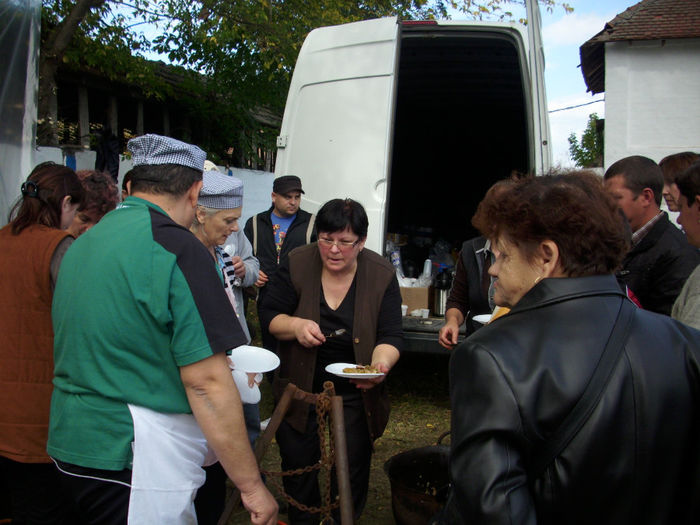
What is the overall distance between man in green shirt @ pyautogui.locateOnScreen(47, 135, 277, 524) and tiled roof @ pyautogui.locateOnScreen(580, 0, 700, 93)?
16.0 m

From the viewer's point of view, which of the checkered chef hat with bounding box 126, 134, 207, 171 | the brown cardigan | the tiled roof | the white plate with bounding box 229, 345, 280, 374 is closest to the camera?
the checkered chef hat with bounding box 126, 134, 207, 171

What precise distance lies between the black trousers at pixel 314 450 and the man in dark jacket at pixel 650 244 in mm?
1547

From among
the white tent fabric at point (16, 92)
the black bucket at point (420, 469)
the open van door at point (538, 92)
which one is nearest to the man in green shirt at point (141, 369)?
Result: the black bucket at point (420, 469)

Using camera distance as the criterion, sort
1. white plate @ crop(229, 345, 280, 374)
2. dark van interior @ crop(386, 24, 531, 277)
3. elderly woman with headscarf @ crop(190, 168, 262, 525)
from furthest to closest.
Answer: dark van interior @ crop(386, 24, 531, 277)
white plate @ crop(229, 345, 280, 374)
elderly woman with headscarf @ crop(190, 168, 262, 525)

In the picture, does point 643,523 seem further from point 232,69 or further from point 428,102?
point 232,69

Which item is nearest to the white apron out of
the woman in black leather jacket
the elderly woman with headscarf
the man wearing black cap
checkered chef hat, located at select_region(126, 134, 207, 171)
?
the elderly woman with headscarf

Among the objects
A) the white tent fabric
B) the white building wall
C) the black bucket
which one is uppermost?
the white building wall

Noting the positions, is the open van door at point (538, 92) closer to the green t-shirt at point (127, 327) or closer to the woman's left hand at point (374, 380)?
the woman's left hand at point (374, 380)

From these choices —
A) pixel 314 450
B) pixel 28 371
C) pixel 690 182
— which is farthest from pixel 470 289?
pixel 28 371

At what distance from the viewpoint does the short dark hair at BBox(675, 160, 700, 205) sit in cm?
211

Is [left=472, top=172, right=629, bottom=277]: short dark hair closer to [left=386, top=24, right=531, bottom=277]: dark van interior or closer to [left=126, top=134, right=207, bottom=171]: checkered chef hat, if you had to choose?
[left=126, top=134, right=207, bottom=171]: checkered chef hat

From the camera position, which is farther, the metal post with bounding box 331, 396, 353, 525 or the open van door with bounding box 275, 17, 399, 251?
the open van door with bounding box 275, 17, 399, 251

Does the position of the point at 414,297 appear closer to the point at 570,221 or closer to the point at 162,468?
the point at 162,468

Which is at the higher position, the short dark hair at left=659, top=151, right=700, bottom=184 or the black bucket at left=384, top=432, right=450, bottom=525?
the short dark hair at left=659, top=151, right=700, bottom=184
